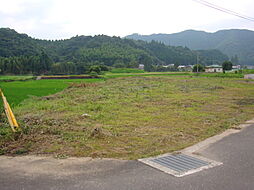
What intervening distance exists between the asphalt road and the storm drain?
166 mm

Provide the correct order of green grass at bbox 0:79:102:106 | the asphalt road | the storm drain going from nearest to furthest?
1. the asphalt road
2. the storm drain
3. green grass at bbox 0:79:102:106

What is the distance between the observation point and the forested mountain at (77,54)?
7401 centimetres

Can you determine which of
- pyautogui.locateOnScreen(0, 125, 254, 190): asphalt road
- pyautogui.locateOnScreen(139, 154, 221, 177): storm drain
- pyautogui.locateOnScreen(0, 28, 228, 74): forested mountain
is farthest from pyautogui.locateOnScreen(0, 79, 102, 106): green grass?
pyautogui.locateOnScreen(0, 28, 228, 74): forested mountain

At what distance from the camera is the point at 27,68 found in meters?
72.0

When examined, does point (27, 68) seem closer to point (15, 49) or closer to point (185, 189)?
point (15, 49)

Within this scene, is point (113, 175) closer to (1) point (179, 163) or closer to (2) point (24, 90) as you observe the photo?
(1) point (179, 163)

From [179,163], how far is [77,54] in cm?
10926

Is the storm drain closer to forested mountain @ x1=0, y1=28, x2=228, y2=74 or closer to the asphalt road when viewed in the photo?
the asphalt road

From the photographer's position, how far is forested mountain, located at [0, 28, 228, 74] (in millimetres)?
74012

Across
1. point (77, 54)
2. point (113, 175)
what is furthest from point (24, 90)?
point (77, 54)

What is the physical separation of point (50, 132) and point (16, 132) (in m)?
0.92

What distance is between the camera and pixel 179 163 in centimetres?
475

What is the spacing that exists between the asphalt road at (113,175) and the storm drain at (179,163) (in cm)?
17

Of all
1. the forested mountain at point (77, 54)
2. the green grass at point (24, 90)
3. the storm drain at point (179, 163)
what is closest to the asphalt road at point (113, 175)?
the storm drain at point (179, 163)
